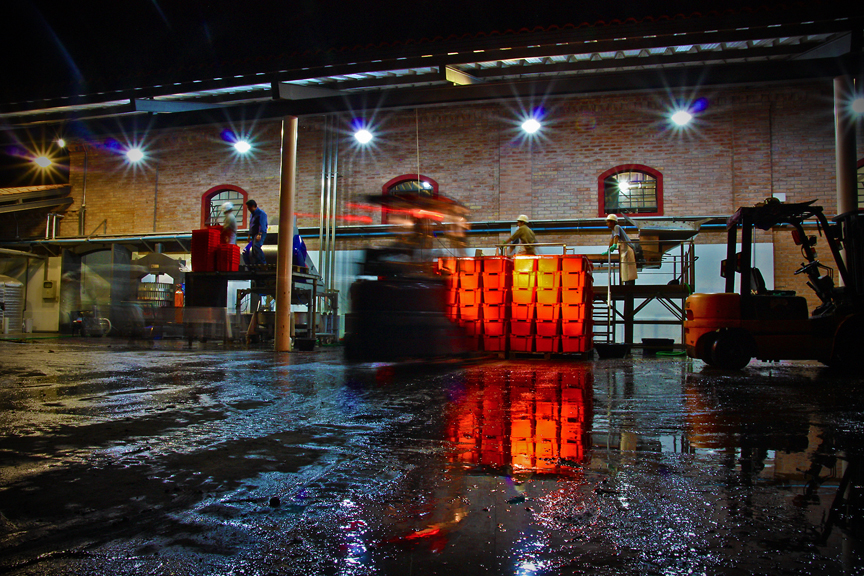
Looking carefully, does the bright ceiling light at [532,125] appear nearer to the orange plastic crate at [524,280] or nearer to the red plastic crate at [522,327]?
the orange plastic crate at [524,280]

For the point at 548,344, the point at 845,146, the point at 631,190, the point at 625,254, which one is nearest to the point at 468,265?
the point at 548,344

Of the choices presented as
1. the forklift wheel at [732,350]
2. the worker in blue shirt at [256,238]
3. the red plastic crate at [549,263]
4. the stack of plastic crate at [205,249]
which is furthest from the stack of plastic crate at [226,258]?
the forklift wheel at [732,350]

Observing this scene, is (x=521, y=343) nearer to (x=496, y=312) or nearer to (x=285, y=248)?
(x=496, y=312)

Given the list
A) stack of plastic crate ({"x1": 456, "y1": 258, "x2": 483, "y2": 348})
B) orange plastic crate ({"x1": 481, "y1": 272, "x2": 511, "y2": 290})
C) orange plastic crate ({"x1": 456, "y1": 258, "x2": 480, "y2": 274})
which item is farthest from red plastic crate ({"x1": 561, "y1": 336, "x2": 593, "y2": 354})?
orange plastic crate ({"x1": 456, "y1": 258, "x2": 480, "y2": 274})

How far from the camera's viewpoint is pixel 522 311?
10406mm

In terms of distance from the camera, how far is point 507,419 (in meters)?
3.74

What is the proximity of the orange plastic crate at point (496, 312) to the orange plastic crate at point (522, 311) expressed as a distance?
147mm

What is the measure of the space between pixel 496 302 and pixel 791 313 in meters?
5.10

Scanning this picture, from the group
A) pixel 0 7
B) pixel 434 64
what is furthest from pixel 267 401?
pixel 0 7

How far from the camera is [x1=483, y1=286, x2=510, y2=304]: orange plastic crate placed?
34.5 feet

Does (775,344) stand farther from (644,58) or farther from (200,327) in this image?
(200,327)

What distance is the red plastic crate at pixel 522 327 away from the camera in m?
10.3

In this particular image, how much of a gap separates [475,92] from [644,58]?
4.70 m

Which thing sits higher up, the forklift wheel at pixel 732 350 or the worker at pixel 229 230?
the worker at pixel 229 230
